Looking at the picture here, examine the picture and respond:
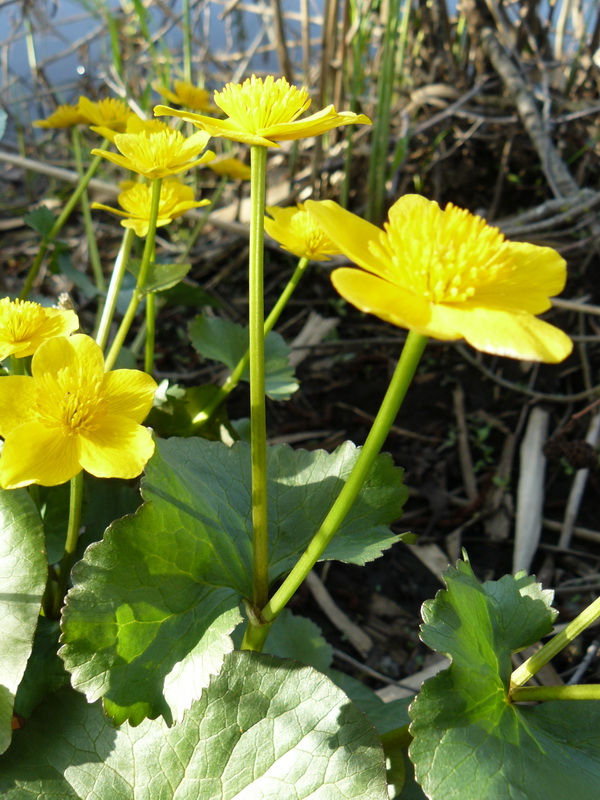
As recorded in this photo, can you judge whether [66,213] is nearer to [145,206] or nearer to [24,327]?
[145,206]

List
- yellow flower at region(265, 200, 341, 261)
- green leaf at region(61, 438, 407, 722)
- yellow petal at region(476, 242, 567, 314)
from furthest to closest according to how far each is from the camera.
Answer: yellow flower at region(265, 200, 341, 261) < green leaf at region(61, 438, 407, 722) < yellow petal at region(476, 242, 567, 314)

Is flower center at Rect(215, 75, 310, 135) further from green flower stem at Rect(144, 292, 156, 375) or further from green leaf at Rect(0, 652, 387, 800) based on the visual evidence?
green leaf at Rect(0, 652, 387, 800)

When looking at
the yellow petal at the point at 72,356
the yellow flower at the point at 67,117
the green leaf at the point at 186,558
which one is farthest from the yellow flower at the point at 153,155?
the yellow flower at the point at 67,117

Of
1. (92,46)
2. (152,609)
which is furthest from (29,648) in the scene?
(92,46)

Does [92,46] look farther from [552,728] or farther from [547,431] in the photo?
[552,728]

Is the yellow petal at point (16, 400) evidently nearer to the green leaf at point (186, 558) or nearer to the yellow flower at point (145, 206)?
the green leaf at point (186, 558)

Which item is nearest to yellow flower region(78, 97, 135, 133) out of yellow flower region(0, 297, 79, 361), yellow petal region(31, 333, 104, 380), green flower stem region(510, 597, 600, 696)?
yellow flower region(0, 297, 79, 361)
